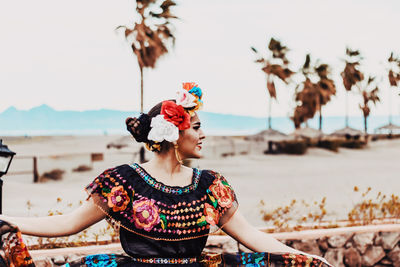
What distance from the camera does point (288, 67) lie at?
130ft

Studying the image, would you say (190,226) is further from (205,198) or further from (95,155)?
(95,155)

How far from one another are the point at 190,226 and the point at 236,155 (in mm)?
31082

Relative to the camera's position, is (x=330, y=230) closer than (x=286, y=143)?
Yes

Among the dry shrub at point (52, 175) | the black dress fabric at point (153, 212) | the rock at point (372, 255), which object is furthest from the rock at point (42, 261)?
the dry shrub at point (52, 175)

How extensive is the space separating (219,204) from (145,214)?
1.38 ft

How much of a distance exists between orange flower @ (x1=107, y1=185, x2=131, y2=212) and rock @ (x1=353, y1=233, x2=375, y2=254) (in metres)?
3.91

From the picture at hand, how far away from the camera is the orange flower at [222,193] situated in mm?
2636

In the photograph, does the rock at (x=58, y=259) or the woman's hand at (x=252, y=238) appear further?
the rock at (x=58, y=259)

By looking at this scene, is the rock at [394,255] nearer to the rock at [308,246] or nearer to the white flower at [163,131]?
the rock at [308,246]

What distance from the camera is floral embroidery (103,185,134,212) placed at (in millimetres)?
Answer: 2482

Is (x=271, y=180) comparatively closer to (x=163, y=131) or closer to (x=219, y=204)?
(x=219, y=204)

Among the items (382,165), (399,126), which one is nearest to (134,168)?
(382,165)

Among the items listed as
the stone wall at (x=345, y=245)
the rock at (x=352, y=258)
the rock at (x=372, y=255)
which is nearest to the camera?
the stone wall at (x=345, y=245)

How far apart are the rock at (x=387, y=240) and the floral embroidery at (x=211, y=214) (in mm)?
3837
